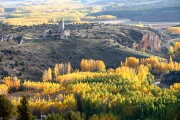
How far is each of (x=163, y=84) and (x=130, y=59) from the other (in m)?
28.0

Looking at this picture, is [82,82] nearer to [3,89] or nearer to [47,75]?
[47,75]

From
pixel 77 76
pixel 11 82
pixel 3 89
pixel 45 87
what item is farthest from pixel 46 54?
pixel 45 87

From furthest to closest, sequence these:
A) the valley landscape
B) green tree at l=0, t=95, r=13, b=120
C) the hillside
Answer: the hillside, the valley landscape, green tree at l=0, t=95, r=13, b=120

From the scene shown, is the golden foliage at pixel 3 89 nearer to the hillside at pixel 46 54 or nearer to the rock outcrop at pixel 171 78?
the hillside at pixel 46 54

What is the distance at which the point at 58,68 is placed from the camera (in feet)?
557

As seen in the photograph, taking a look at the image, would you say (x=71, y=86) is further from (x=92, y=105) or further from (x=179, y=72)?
(x=179, y=72)

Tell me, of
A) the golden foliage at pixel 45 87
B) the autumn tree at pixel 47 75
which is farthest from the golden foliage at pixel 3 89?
the autumn tree at pixel 47 75

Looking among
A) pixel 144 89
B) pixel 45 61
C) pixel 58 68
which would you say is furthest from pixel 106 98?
pixel 45 61

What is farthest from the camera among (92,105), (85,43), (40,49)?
(85,43)

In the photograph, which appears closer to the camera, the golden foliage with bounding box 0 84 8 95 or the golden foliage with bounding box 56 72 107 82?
the golden foliage with bounding box 0 84 8 95

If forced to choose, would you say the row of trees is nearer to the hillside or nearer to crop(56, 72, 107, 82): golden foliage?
the hillside

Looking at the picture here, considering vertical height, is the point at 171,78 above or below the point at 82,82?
below

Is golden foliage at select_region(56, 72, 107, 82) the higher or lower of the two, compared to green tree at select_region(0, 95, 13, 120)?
lower

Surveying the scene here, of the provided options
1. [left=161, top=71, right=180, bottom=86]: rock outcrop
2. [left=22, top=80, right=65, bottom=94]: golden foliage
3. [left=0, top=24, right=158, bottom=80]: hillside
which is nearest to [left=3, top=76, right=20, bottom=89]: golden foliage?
[left=22, top=80, right=65, bottom=94]: golden foliage
